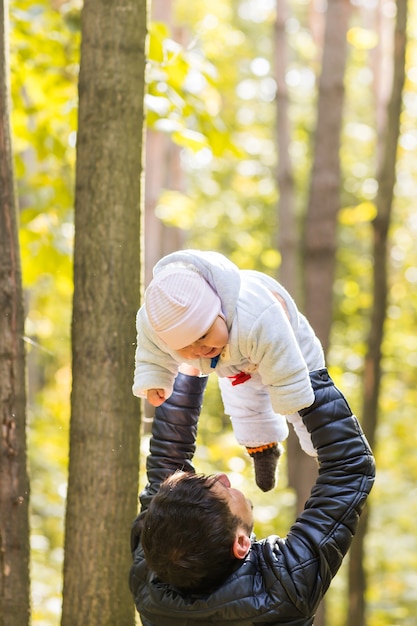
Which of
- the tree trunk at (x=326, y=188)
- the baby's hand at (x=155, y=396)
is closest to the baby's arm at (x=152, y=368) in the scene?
the baby's hand at (x=155, y=396)

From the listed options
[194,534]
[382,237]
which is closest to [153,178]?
[382,237]

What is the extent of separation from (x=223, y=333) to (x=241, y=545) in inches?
21.4

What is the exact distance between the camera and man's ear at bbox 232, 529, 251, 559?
6.87 feet

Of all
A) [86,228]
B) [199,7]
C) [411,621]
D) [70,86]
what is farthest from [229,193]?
[86,228]

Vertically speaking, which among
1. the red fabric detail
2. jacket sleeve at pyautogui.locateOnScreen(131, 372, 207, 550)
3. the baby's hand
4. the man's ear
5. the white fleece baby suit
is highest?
the white fleece baby suit

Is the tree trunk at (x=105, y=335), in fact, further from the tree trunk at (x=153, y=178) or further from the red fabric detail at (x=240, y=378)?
the tree trunk at (x=153, y=178)

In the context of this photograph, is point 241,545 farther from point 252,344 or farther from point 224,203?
point 224,203

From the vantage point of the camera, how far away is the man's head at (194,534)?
2041 mm

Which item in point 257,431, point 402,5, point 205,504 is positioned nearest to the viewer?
point 205,504

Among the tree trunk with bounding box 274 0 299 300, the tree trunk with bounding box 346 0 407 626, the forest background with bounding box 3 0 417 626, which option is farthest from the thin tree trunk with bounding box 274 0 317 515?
→ the tree trunk with bounding box 346 0 407 626

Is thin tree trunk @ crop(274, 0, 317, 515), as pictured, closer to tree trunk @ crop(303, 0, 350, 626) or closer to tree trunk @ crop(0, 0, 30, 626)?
tree trunk @ crop(303, 0, 350, 626)

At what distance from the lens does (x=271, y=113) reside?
21.1 m

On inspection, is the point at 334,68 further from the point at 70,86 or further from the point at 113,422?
the point at 113,422

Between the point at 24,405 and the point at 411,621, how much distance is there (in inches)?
272
